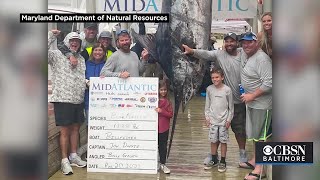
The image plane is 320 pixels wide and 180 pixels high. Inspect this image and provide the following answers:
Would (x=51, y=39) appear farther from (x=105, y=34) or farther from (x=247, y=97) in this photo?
(x=247, y=97)

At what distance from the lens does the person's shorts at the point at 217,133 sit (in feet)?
13.2

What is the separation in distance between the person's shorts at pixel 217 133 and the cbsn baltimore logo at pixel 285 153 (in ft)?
0.95

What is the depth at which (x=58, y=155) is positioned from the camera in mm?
4145

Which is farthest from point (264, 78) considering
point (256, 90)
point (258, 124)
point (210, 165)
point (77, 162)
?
point (77, 162)

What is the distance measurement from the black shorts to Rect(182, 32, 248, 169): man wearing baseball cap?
1003 millimetres

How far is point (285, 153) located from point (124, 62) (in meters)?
1.46

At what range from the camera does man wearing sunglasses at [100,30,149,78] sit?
13.1 feet

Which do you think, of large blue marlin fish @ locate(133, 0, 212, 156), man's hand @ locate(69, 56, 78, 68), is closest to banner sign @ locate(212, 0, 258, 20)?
Answer: large blue marlin fish @ locate(133, 0, 212, 156)

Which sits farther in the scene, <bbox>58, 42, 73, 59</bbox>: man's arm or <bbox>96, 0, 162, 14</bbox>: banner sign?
<bbox>58, 42, 73, 59</bbox>: man's arm

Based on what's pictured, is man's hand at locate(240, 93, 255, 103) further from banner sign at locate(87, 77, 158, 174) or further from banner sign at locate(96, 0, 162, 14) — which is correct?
banner sign at locate(96, 0, 162, 14)

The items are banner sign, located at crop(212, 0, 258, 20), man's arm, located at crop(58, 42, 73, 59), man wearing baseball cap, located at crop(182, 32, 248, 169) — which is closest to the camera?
banner sign, located at crop(212, 0, 258, 20)

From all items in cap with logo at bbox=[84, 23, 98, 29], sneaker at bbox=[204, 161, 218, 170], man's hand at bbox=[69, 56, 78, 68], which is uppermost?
cap with logo at bbox=[84, 23, 98, 29]

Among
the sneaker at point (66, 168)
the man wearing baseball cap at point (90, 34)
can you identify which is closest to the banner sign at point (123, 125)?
the sneaker at point (66, 168)

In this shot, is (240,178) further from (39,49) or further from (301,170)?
(39,49)
